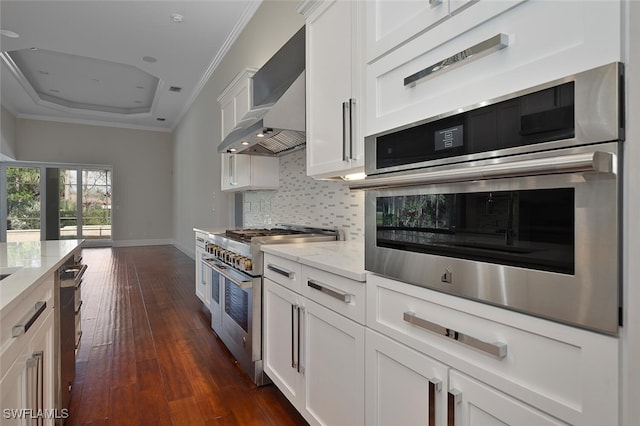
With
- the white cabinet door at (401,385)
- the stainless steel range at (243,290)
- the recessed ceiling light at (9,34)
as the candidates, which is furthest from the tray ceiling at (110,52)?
the white cabinet door at (401,385)

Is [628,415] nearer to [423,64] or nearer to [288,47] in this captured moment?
[423,64]

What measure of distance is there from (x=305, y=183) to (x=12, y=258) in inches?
79.5

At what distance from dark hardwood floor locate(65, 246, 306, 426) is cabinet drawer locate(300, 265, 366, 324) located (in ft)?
2.56

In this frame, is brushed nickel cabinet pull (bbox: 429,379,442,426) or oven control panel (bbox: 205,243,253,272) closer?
brushed nickel cabinet pull (bbox: 429,379,442,426)

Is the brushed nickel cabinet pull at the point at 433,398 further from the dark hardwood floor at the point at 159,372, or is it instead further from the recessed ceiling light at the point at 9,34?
the recessed ceiling light at the point at 9,34

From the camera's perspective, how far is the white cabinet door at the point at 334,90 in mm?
1684

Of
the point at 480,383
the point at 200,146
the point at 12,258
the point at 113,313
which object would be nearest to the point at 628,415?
the point at 480,383

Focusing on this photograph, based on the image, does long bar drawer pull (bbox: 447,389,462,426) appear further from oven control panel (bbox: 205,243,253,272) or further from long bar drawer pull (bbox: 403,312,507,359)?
oven control panel (bbox: 205,243,253,272)

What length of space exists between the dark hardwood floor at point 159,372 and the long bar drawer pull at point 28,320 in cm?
93

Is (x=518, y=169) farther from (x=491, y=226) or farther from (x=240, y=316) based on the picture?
(x=240, y=316)

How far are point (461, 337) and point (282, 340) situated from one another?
4.07ft

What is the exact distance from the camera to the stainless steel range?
2252 millimetres

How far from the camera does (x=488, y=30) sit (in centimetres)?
94

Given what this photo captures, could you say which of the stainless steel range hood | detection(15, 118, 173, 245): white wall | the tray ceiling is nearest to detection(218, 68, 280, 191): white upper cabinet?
the stainless steel range hood
